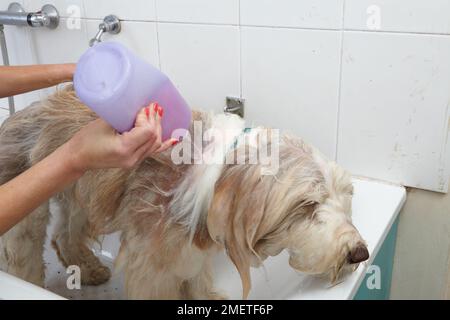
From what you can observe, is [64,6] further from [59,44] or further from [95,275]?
[95,275]

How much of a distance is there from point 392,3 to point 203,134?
1.75 feet

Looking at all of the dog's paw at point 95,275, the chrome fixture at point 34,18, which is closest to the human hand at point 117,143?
the dog's paw at point 95,275

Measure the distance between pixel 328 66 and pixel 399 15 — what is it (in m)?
0.21

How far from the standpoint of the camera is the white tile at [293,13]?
3.84 ft

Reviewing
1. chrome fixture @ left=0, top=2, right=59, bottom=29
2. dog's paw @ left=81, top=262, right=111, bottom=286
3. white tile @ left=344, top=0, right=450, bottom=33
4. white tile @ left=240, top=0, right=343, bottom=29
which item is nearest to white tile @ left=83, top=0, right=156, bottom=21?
chrome fixture @ left=0, top=2, right=59, bottom=29

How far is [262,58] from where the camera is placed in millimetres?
1315

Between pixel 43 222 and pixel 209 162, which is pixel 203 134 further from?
pixel 43 222

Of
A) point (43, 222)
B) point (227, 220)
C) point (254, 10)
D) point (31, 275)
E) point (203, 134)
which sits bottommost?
point (31, 275)

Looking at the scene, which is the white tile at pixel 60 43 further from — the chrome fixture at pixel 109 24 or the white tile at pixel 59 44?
the chrome fixture at pixel 109 24

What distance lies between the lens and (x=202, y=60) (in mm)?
1431

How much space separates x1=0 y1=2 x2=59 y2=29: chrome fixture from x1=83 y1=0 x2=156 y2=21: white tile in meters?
0.17

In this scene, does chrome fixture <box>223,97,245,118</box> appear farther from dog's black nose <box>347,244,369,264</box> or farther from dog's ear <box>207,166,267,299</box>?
dog's black nose <box>347,244,369,264</box>

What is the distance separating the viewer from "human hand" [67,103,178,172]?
753 millimetres

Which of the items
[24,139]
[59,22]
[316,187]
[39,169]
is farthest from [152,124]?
[59,22]
